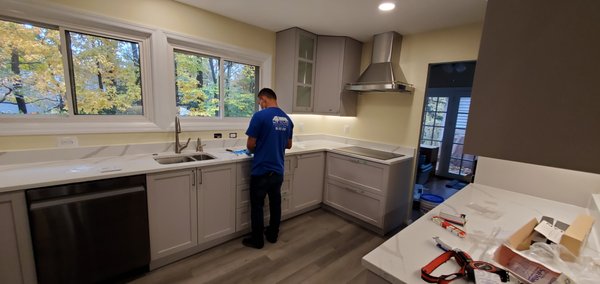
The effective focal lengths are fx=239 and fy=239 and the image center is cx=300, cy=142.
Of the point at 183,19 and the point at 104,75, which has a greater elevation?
the point at 183,19

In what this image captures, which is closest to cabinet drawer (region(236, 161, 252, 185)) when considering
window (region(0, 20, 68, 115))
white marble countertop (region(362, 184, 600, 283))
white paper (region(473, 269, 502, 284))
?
window (region(0, 20, 68, 115))

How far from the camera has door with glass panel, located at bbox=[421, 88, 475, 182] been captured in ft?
16.0

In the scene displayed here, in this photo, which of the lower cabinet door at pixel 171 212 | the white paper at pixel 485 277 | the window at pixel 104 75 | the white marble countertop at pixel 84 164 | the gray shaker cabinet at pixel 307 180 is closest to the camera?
the white paper at pixel 485 277

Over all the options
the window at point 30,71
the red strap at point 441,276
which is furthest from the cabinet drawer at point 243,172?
the red strap at point 441,276

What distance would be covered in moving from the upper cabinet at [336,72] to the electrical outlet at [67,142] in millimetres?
2563

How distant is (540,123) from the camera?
0.53m

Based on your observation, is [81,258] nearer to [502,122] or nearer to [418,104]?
[502,122]

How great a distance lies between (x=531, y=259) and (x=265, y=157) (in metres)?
1.84

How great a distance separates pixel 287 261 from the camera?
221cm

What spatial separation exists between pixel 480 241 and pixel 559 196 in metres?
1.09

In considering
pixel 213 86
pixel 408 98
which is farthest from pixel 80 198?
pixel 408 98

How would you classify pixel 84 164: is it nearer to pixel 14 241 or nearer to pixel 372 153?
pixel 14 241

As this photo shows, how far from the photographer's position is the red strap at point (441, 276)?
2.57 feet

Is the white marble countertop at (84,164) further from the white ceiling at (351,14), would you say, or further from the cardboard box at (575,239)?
the cardboard box at (575,239)
